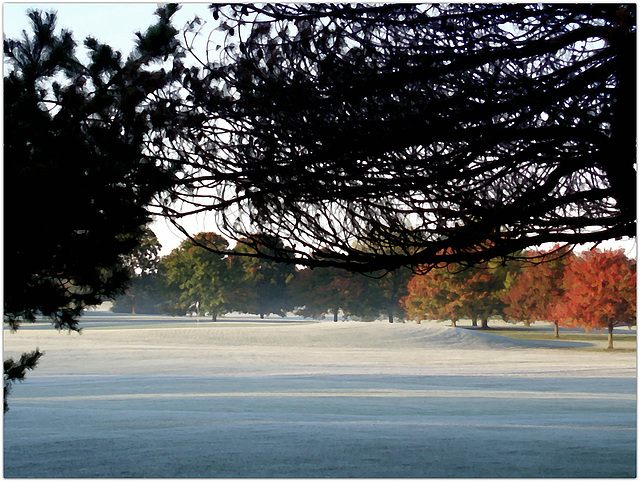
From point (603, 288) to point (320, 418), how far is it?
69.5 feet

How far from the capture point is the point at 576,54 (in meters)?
6.17

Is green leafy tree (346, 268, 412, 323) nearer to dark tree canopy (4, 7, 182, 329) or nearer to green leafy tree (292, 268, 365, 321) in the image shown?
green leafy tree (292, 268, 365, 321)

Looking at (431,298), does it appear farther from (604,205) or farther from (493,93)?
(493,93)

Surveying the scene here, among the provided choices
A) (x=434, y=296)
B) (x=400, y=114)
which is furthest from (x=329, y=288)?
(x=400, y=114)

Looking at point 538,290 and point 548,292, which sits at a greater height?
point 538,290

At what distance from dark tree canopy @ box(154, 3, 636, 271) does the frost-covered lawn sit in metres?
1.96

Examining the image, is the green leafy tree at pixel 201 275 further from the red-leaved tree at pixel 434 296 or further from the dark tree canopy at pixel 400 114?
the dark tree canopy at pixel 400 114

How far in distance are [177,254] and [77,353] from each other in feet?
105

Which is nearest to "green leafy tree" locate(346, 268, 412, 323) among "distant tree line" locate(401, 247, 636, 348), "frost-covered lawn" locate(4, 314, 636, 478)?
"distant tree line" locate(401, 247, 636, 348)

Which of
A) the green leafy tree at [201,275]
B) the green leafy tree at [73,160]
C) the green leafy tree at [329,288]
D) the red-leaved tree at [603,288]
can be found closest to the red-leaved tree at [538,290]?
the red-leaved tree at [603,288]

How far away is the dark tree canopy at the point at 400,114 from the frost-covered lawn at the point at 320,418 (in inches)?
77.2

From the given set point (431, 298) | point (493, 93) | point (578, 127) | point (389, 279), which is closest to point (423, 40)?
point (493, 93)

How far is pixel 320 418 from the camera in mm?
8688

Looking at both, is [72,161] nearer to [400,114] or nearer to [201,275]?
[400,114]
